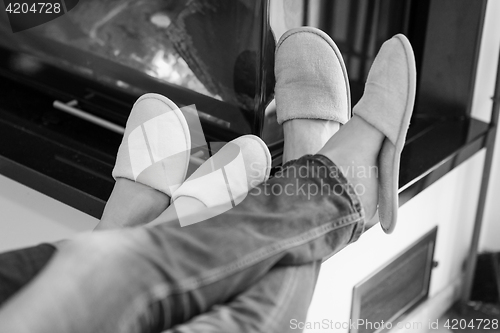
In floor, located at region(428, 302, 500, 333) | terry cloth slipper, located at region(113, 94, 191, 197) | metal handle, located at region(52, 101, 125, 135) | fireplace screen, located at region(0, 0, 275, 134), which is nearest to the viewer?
terry cloth slipper, located at region(113, 94, 191, 197)

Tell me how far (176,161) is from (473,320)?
3.08 ft

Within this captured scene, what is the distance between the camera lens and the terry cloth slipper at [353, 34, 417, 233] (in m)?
1.05

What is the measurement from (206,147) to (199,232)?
1.85ft

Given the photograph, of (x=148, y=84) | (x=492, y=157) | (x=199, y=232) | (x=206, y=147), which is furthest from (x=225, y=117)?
(x=492, y=157)

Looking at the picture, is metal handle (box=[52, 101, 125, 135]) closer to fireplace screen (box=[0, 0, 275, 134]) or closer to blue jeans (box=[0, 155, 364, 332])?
fireplace screen (box=[0, 0, 275, 134])

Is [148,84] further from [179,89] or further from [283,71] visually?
[283,71]

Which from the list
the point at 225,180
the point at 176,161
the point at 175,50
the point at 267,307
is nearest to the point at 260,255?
the point at 267,307

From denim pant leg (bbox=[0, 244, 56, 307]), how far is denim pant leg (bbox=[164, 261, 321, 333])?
7.9 inches

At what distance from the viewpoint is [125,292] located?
0.70 m

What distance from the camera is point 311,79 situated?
1.21m

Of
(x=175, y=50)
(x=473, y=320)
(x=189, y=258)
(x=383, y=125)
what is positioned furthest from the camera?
(x=473, y=320)

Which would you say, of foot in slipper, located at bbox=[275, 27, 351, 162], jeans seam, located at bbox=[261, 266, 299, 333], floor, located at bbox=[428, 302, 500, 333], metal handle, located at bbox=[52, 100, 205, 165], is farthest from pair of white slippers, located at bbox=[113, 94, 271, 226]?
floor, located at bbox=[428, 302, 500, 333]

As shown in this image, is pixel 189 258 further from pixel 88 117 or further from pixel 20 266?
pixel 88 117

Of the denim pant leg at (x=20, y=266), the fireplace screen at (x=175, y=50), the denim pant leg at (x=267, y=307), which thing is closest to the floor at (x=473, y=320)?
the fireplace screen at (x=175, y=50)
